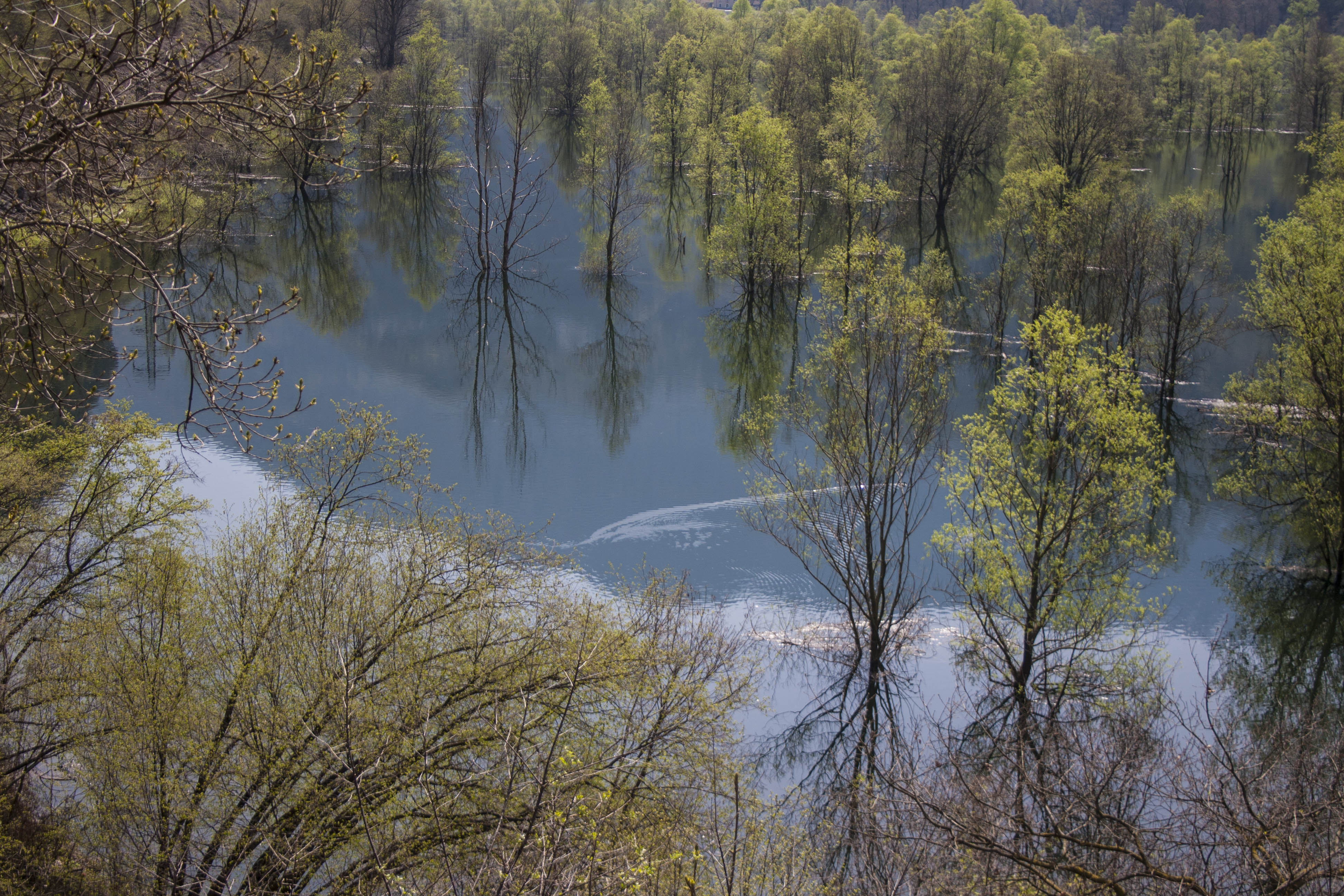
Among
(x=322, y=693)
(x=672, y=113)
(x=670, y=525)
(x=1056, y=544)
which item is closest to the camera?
(x=322, y=693)

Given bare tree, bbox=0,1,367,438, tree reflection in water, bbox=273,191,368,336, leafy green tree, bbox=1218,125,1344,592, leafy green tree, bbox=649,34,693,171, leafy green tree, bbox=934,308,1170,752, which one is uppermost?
leafy green tree, bbox=649,34,693,171

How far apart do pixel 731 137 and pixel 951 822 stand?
3824 centimetres

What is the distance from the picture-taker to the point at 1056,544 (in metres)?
A: 19.7

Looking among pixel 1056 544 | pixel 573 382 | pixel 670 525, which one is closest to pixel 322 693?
pixel 670 525

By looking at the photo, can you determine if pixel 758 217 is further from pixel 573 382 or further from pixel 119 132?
pixel 119 132

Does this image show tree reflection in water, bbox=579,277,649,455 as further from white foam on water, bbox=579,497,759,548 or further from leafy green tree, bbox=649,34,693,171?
leafy green tree, bbox=649,34,693,171

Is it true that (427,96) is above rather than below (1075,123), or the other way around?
below

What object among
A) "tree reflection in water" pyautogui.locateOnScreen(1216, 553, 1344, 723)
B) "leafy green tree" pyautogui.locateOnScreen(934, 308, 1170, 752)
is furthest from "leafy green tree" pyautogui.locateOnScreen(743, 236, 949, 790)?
"tree reflection in water" pyautogui.locateOnScreen(1216, 553, 1344, 723)

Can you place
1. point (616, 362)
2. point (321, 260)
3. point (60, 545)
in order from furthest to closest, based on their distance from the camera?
1. point (321, 260)
2. point (616, 362)
3. point (60, 545)

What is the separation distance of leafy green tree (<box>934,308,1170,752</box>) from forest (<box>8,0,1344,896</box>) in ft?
0.43

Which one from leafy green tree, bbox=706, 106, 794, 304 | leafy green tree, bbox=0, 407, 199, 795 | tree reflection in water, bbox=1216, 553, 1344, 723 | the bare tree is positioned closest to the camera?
the bare tree

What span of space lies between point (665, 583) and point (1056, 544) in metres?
7.70

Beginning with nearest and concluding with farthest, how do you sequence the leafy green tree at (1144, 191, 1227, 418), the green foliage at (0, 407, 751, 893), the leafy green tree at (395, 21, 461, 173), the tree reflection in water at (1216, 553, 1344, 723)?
the green foliage at (0, 407, 751, 893), the tree reflection in water at (1216, 553, 1344, 723), the leafy green tree at (1144, 191, 1227, 418), the leafy green tree at (395, 21, 461, 173)

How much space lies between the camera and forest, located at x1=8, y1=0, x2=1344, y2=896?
8.06 m
